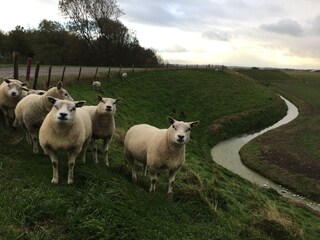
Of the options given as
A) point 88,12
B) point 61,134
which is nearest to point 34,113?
point 61,134

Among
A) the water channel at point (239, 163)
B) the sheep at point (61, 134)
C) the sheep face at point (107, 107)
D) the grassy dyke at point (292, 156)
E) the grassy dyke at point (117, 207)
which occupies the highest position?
the sheep face at point (107, 107)

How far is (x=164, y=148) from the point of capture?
35.2 feet

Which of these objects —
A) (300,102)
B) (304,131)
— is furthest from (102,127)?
(300,102)

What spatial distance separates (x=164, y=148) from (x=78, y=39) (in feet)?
205

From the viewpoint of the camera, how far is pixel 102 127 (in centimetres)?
1206

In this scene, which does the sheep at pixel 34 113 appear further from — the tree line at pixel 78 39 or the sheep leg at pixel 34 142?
the tree line at pixel 78 39

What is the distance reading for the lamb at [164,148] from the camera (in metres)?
10.3

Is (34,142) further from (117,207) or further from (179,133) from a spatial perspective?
(179,133)

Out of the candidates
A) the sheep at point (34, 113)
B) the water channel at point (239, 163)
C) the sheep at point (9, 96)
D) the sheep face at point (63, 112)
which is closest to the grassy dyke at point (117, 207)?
the sheep at point (34, 113)

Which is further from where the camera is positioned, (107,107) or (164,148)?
(107,107)

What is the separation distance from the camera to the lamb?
33.9 feet

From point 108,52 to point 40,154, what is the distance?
60.5 metres

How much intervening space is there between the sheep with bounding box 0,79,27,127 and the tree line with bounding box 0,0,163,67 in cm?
5437

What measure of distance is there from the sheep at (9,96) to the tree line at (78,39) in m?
54.4
